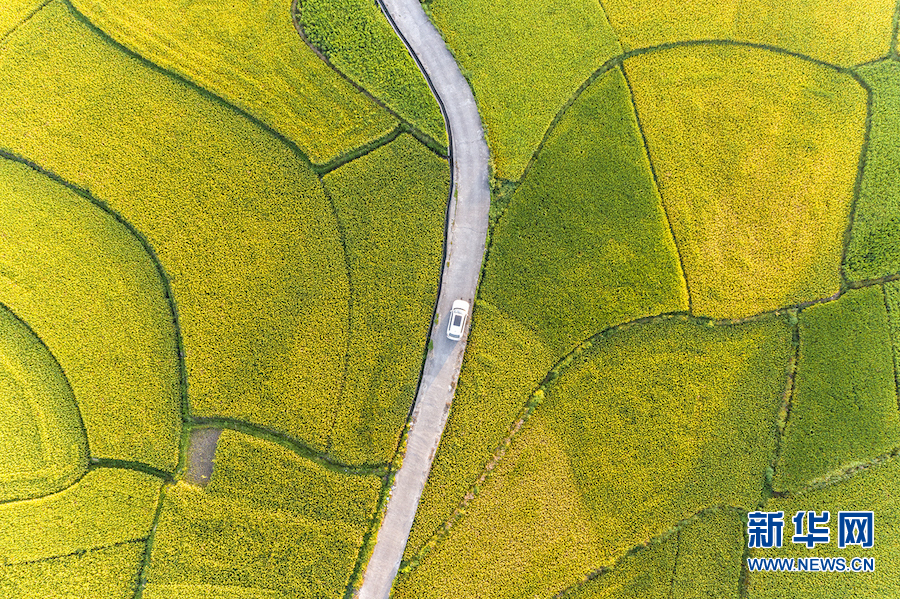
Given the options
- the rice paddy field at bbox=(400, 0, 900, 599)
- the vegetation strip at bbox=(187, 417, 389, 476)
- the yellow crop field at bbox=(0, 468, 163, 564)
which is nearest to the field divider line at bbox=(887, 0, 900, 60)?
the rice paddy field at bbox=(400, 0, 900, 599)

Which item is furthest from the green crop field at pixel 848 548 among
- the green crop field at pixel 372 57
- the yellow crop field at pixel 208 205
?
the green crop field at pixel 372 57

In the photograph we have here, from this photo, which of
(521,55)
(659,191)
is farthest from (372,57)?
(659,191)

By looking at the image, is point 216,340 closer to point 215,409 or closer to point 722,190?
point 215,409

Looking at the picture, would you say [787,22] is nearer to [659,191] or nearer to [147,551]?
[659,191]

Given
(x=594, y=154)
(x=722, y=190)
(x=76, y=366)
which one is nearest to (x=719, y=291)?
(x=722, y=190)

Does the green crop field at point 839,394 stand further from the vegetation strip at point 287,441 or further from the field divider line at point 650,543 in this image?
the vegetation strip at point 287,441

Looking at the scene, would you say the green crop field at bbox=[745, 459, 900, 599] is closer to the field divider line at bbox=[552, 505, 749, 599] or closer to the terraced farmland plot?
the field divider line at bbox=[552, 505, 749, 599]
